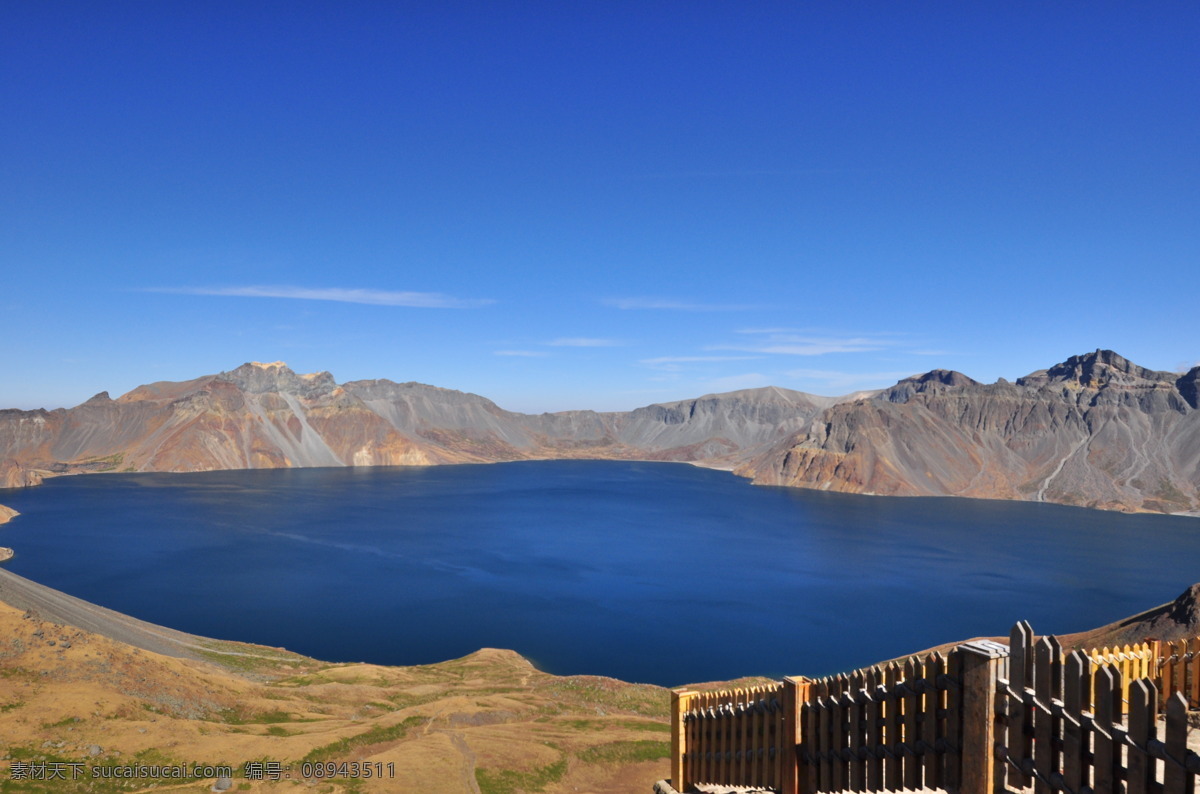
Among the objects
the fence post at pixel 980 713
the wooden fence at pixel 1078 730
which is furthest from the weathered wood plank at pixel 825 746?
the wooden fence at pixel 1078 730

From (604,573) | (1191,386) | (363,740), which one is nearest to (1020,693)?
(363,740)

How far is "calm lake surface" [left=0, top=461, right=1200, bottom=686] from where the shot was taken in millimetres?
60562

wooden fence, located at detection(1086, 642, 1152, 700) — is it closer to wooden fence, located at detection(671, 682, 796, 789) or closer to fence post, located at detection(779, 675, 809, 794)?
fence post, located at detection(779, 675, 809, 794)

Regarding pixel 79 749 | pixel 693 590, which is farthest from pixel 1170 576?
pixel 79 749

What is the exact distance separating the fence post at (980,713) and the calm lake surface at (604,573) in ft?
159

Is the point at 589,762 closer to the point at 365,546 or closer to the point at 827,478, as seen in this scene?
the point at 365,546

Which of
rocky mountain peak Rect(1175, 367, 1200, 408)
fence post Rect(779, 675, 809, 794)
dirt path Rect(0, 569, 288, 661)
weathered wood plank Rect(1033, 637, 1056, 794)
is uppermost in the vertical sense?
rocky mountain peak Rect(1175, 367, 1200, 408)

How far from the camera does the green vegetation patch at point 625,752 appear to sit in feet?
92.6

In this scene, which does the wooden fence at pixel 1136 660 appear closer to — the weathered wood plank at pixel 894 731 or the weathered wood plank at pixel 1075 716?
the weathered wood plank at pixel 894 731

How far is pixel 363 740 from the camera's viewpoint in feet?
89.8

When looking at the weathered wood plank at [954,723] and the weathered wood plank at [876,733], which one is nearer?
the weathered wood plank at [954,723]

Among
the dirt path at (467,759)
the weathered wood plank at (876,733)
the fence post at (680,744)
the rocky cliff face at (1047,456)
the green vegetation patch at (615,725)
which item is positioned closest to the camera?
the weathered wood plank at (876,733)

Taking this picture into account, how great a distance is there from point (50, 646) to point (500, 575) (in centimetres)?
5860

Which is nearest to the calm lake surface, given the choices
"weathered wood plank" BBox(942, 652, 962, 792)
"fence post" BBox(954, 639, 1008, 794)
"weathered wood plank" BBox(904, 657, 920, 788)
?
"weathered wood plank" BBox(904, 657, 920, 788)
